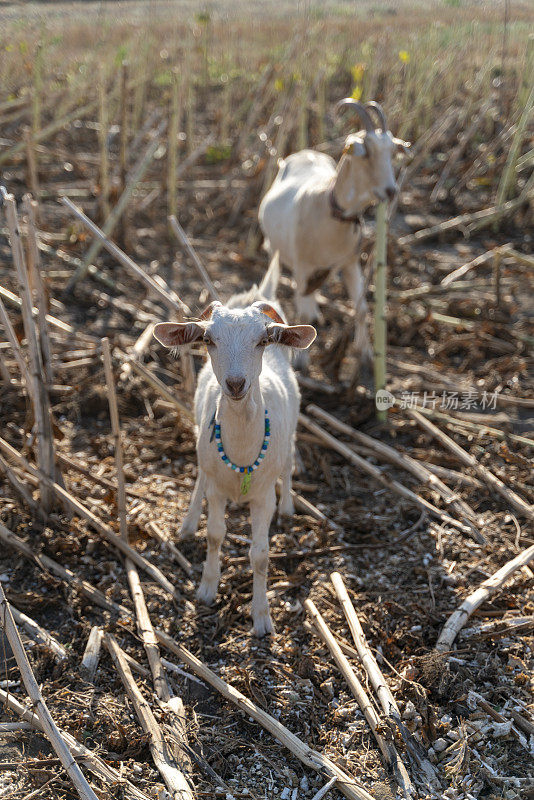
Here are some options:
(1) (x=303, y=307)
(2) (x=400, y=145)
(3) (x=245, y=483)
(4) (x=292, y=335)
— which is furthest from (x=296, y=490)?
(2) (x=400, y=145)

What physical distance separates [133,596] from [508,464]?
2999mm

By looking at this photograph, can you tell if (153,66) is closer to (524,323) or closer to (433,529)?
(524,323)

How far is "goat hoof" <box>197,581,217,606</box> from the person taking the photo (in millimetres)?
4430

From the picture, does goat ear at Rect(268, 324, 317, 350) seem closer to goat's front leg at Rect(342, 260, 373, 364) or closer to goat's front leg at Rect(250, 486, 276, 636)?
goat's front leg at Rect(250, 486, 276, 636)

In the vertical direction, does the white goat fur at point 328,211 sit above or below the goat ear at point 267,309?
above

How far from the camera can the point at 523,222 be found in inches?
388

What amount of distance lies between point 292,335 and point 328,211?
11.6 feet

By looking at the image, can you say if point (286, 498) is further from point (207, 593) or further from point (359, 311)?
point (359, 311)

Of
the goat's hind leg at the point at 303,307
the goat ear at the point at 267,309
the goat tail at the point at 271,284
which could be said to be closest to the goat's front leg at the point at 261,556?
the goat ear at the point at 267,309

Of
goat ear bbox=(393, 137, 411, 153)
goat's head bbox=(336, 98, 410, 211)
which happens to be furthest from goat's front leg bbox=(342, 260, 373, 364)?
goat ear bbox=(393, 137, 411, 153)

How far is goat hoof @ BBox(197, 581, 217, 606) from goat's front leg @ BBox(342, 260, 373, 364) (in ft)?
10.7

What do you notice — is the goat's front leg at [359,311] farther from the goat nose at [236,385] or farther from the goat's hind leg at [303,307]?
the goat nose at [236,385]

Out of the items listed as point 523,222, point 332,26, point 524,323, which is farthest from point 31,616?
point 332,26

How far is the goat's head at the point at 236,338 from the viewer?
342 cm
